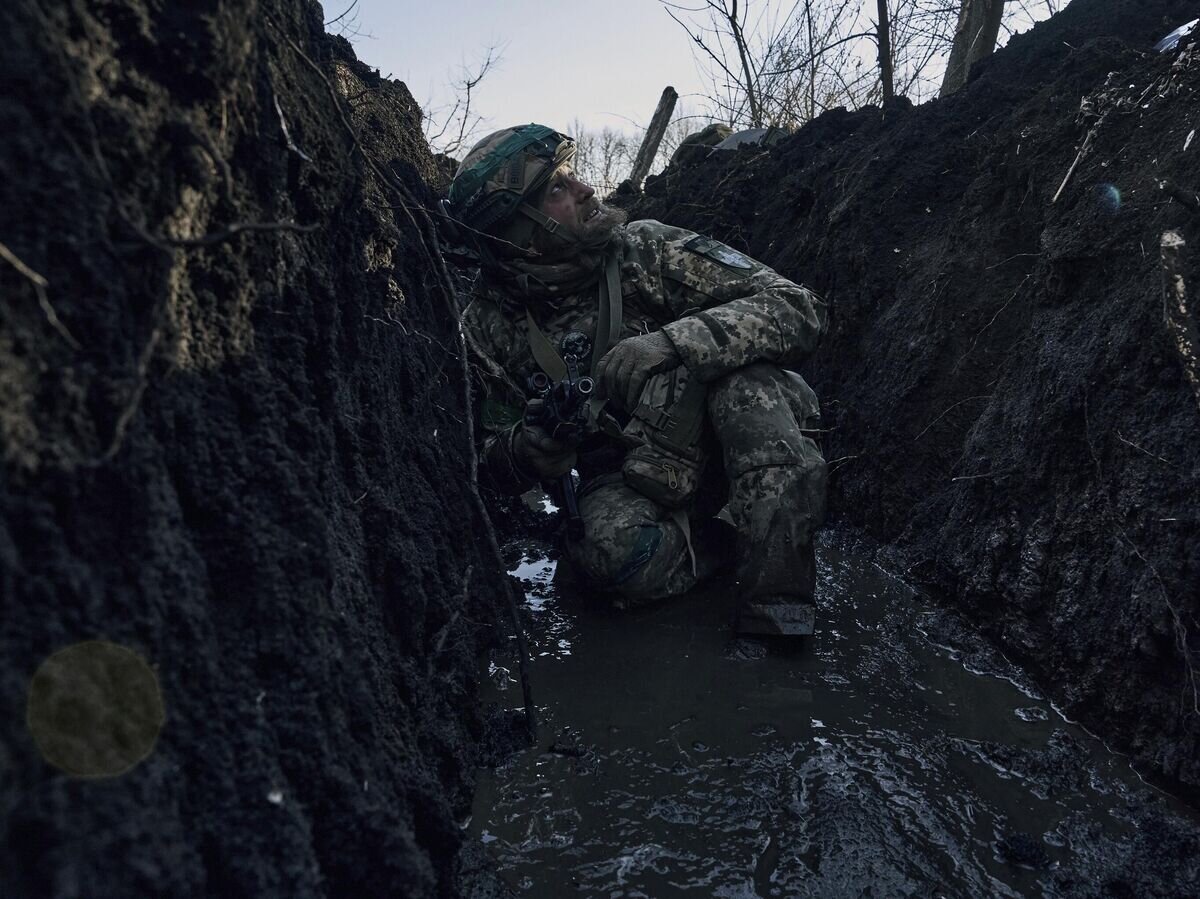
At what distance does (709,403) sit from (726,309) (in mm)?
349

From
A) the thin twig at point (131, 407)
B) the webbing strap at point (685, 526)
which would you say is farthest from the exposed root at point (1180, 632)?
the thin twig at point (131, 407)

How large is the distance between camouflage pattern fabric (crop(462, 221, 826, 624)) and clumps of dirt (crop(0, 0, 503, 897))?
1.28 m

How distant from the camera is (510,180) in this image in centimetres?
306

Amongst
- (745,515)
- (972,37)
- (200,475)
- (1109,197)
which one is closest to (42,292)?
(200,475)

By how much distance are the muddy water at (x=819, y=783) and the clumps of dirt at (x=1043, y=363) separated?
0.60ft

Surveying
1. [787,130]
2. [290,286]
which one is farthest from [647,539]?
[787,130]

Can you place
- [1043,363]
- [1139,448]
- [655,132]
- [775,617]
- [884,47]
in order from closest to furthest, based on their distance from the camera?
Answer: [1139,448]
[775,617]
[1043,363]
[884,47]
[655,132]

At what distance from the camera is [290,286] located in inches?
54.0

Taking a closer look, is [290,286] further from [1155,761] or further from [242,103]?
[1155,761]

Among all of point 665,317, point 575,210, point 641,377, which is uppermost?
point 575,210

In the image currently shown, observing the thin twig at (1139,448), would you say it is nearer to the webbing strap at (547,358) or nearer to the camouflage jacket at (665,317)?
the camouflage jacket at (665,317)

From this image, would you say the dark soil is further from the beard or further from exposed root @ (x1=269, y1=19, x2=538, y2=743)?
the beard

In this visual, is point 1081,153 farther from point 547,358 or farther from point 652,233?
point 547,358

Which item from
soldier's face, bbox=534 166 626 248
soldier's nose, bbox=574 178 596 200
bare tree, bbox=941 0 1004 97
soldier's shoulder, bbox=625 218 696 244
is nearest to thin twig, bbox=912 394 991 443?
soldier's shoulder, bbox=625 218 696 244
